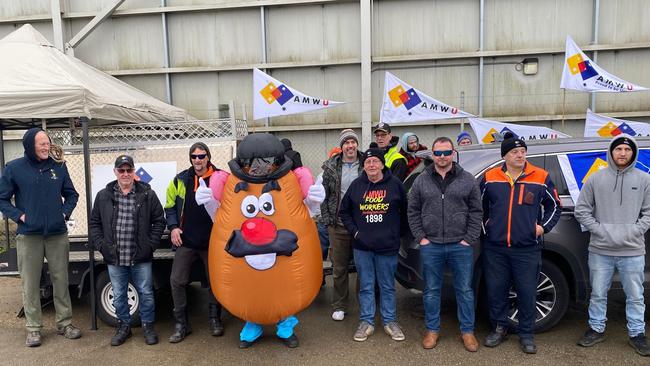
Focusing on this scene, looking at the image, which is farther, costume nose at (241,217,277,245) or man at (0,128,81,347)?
man at (0,128,81,347)

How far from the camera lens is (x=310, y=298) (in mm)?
4047

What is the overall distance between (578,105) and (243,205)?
8001mm

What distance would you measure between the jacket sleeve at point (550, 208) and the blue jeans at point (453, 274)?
614 mm

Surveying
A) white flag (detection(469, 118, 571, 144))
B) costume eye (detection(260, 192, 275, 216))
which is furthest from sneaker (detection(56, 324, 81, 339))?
white flag (detection(469, 118, 571, 144))

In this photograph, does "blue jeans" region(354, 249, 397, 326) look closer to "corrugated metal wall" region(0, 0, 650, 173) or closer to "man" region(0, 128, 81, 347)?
"man" region(0, 128, 81, 347)

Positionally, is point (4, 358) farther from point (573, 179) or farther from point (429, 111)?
point (429, 111)

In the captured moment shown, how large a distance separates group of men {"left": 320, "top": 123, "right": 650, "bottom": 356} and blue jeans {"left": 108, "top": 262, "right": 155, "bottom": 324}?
1.86 meters

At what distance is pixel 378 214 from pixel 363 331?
3.59 ft

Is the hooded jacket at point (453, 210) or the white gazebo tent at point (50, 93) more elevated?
the white gazebo tent at point (50, 93)

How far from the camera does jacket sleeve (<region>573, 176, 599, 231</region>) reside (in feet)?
12.6

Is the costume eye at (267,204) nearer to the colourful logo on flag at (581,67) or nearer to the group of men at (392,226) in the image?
the group of men at (392,226)

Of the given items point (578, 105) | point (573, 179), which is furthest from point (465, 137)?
point (578, 105)

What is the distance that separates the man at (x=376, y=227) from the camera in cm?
408

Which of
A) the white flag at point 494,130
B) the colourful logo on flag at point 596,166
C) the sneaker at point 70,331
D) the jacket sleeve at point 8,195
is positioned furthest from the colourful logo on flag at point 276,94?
the colourful logo on flag at point 596,166
